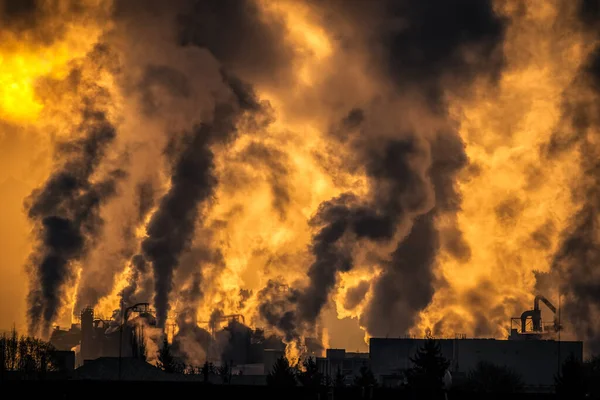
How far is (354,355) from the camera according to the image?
18938cm

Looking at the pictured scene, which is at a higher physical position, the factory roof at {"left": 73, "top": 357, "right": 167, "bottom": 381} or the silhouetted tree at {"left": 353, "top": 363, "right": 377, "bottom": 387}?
the factory roof at {"left": 73, "top": 357, "right": 167, "bottom": 381}

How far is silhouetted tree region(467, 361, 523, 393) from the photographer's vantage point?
13362 cm

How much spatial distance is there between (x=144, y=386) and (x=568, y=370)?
4116 centimetres

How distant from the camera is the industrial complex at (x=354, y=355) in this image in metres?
150

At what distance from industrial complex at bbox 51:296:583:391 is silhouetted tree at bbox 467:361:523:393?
1.74m

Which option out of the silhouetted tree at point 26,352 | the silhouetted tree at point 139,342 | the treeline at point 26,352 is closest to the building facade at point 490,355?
the silhouetted tree at point 139,342

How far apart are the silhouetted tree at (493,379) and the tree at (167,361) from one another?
34.5 metres

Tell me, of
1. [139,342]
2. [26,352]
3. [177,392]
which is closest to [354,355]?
[139,342]

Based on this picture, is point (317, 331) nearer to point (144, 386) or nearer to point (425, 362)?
point (425, 362)

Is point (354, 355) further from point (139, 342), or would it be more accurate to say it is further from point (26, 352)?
point (26, 352)

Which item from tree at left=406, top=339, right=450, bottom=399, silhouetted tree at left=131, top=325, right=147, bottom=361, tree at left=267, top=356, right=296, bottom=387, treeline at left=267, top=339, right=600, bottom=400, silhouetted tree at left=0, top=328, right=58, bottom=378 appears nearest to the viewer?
treeline at left=267, top=339, right=600, bottom=400

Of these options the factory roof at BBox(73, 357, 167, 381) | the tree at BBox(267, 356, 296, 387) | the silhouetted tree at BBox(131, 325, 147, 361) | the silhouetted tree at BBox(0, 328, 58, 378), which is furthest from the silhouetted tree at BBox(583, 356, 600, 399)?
the silhouetted tree at BBox(0, 328, 58, 378)

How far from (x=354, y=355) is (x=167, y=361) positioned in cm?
3589

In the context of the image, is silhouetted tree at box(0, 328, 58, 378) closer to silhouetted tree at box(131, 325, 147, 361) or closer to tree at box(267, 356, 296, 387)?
silhouetted tree at box(131, 325, 147, 361)
